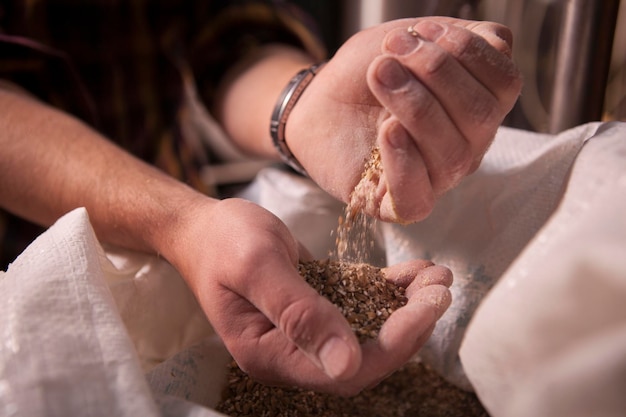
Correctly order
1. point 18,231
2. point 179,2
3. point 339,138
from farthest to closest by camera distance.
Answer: point 179,2
point 18,231
point 339,138

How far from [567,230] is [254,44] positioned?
0.77 m

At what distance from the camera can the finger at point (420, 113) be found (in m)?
0.44

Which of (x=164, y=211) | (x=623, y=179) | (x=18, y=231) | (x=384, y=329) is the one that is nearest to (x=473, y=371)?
(x=384, y=329)

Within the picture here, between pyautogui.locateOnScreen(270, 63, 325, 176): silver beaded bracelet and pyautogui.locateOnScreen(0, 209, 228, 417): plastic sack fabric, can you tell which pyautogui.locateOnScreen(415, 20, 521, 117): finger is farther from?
pyautogui.locateOnScreen(0, 209, 228, 417): plastic sack fabric

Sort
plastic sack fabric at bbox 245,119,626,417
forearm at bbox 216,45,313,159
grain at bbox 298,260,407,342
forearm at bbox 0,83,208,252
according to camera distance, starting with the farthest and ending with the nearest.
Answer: forearm at bbox 216,45,313,159, forearm at bbox 0,83,208,252, grain at bbox 298,260,407,342, plastic sack fabric at bbox 245,119,626,417

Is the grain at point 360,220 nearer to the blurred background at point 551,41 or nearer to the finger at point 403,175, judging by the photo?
the finger at point 403,175

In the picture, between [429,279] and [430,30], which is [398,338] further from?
[430,30]

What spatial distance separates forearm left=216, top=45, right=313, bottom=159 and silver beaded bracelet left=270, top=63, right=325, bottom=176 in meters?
0.15

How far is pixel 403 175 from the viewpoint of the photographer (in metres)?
0.47

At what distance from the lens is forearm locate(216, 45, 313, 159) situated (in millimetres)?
912

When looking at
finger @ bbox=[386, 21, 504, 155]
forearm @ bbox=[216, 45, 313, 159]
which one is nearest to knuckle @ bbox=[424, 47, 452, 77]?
finger @ bbox=[386, 21, 504, 155]

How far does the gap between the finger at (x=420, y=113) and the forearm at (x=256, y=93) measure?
1.43ft

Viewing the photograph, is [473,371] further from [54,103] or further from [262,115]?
[54,103]

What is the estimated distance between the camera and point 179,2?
1.03 m
